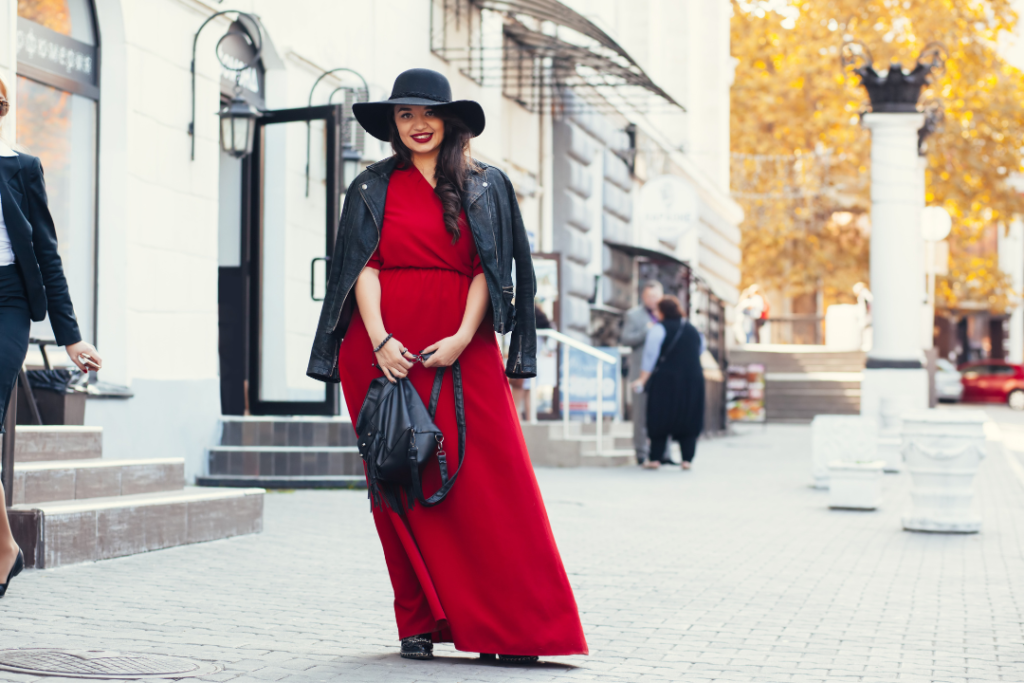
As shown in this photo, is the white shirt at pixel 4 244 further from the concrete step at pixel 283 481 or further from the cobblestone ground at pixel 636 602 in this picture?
the concrete step at pixel 283 481

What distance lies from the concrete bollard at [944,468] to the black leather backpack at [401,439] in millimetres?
5894

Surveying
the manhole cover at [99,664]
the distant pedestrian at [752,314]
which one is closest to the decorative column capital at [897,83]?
the manhole cover at [99,664]

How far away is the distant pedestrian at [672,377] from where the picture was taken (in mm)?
14828

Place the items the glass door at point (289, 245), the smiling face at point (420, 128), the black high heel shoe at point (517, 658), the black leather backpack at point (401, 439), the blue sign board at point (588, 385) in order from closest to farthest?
1. the black leather backpack at point (401, 439)
2. the black high heel shoe at point (517, 658)
3. the smiling face at point (420, 128)
4. the glass door at point (289, 245)
5. the blue sign board at point (588, 385)

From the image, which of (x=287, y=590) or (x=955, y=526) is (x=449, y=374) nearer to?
(x=287, y=590)

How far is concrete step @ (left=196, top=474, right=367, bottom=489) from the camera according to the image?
35.7 feet

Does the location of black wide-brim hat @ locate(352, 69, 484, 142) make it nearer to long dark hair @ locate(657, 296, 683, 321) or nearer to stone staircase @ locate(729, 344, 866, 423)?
long dark hair @ locate(657, 296, 683, 321)

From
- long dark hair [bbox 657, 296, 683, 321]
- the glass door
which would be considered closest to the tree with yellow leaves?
long dark hair [bbox 657, 296, 683, 321]

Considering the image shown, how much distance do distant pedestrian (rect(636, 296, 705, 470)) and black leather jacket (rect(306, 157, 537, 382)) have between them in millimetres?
10281

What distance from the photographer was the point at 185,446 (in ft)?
34.8

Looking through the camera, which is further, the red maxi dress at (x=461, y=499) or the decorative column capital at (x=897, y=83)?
the decorative column capital at (x=897, y=83)

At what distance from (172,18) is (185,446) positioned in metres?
3.08

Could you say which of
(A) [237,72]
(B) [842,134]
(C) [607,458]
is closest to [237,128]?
(A) [237,72]

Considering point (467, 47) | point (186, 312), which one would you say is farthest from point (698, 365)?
point (186, 312)
